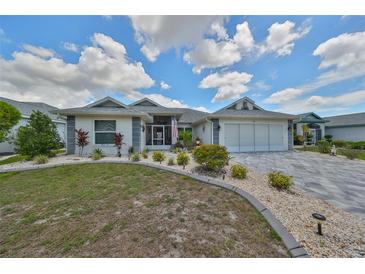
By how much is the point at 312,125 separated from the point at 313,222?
79.6 feet

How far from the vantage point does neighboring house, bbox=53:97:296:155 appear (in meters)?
10.3

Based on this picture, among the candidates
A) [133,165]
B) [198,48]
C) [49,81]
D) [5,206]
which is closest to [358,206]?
[133,165]

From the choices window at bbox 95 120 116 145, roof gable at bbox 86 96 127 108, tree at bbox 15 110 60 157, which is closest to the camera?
tree at bbox 15 110 60 157

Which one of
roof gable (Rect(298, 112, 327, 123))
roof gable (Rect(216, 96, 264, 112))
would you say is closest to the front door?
roof gable (Rect(216, 96, 264, 112))

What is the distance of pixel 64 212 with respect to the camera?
3.25m

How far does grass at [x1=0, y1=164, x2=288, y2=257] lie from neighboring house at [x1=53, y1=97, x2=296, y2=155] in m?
5.98

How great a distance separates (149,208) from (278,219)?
2.73 m

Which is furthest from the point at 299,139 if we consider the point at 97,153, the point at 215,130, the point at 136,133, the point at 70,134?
the point at 70,134

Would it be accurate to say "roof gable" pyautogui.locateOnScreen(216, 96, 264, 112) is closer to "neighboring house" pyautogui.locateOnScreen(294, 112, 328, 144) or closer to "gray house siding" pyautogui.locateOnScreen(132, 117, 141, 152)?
"gray house siding" pyautogui.locateOnScreen(132, 117, 141, 152)

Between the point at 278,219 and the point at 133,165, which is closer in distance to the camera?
the point at 278,219

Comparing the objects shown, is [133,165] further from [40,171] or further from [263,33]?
[263,33]

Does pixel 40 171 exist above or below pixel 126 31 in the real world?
below
